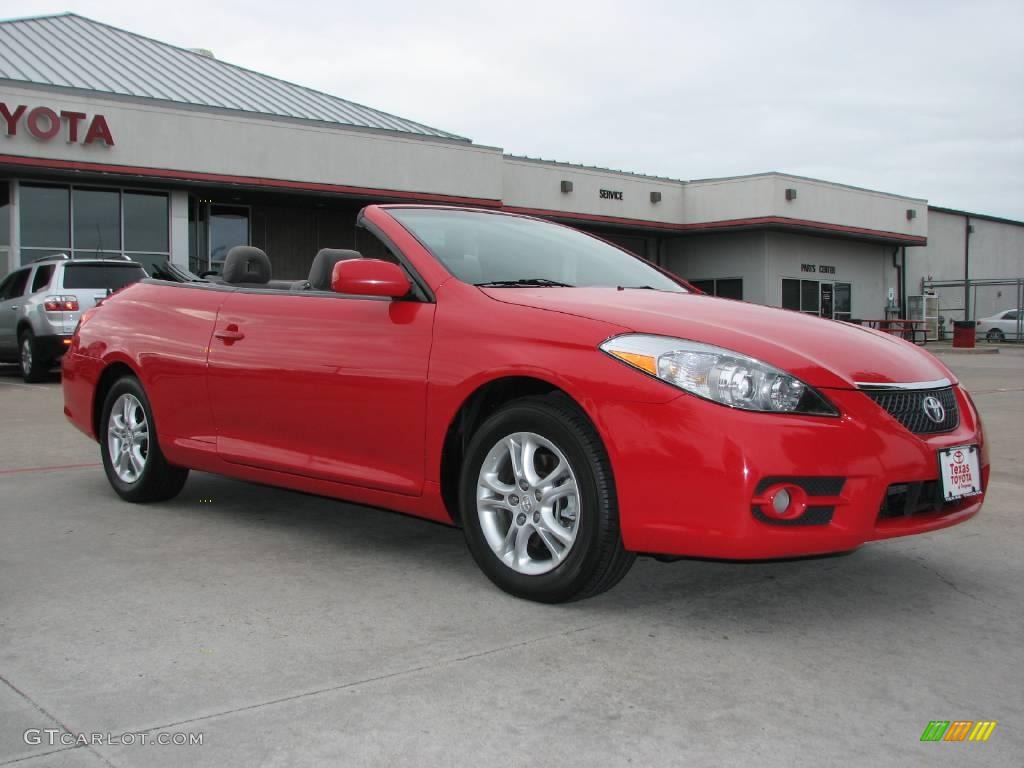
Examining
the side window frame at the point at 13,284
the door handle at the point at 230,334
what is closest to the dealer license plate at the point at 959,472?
the door handle at the point at 230,334

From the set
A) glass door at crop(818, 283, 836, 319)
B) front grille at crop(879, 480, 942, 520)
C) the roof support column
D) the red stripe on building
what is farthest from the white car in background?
front grille at crop(879, 480, 942, 520)

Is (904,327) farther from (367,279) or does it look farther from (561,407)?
(561,407)

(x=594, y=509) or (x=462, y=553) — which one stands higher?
(x=594, y=509)

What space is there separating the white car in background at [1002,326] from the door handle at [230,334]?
3923 cm

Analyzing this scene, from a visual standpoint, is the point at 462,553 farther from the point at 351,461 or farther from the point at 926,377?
the point at 926,377

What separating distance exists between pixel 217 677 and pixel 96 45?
25921 millimetres

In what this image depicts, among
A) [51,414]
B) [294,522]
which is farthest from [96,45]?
[294,522]

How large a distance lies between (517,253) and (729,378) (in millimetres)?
1533

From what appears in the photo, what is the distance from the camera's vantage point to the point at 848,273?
39188 mm

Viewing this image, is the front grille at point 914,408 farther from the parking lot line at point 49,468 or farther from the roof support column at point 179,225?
the roof support column at point 179,225

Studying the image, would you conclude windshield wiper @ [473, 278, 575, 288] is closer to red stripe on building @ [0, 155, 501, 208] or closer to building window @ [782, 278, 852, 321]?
red stripe on building @ [0, 155, 501, 208]

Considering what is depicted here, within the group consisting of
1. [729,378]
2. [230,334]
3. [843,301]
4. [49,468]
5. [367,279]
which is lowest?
[49,468]

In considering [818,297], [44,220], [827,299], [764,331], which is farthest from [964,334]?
[764,331]

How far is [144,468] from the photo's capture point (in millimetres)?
5629
